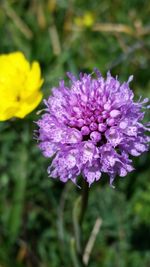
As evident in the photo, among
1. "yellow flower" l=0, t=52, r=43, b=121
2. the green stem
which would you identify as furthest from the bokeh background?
the green stem

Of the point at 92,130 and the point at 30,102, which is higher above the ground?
the point at 30,102

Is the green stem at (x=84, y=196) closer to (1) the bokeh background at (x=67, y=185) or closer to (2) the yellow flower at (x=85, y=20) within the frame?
(1) the bokeh background at (x=67, y=185)

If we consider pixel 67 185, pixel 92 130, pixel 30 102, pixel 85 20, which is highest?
pixel 85 20

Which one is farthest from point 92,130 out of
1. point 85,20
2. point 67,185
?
point 85,20

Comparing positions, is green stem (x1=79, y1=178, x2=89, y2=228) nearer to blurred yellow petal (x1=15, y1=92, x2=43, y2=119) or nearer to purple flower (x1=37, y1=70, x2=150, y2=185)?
purple flower (x1=37, y1=70, x2=150, y2=185)

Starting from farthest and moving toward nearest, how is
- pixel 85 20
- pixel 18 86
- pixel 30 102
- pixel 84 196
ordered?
pixel 85 20
pixel 18 86
pixel 30 102
pixel 84 196

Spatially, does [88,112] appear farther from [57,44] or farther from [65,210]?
[57,44]

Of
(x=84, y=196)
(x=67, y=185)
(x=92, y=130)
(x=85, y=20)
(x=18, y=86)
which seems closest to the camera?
(x=92, y=130)

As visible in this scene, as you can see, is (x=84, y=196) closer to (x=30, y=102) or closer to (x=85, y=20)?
(x=30, y=102)
